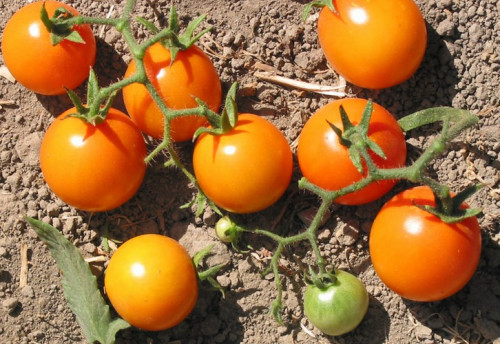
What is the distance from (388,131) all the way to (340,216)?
39 centimetres

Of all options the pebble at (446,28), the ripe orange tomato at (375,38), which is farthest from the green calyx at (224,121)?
the pebble at (446,28)

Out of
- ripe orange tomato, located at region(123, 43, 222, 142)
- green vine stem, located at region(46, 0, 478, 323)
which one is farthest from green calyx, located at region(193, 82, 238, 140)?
ripe orange tomato, located at region(123, 43, 222, 142)

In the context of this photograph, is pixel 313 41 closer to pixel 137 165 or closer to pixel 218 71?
pixel 218 71

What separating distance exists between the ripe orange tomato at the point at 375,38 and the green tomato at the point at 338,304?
24.0 inches

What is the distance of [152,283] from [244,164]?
0.43 m

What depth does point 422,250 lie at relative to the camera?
2.08 m

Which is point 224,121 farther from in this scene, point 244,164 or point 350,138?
point 350,138

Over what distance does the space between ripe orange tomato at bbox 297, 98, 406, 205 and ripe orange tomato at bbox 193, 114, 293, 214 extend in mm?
86

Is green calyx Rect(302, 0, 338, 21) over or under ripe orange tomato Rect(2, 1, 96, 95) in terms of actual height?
over

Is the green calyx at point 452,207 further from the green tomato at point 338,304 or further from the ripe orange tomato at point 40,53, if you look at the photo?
the ripe orange tomato at point 40,53

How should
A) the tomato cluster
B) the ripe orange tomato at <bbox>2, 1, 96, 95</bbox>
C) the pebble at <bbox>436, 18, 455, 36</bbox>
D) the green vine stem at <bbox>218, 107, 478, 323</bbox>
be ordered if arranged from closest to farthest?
1. the green vine stem at <bbox>218, 107, 478, 323</bbox>
2. the tomato cluster
3. the ripe orange tomato at <bbox>2, 1, 96, 95</bbox>
4. the pebble at <bbox>436, 18, 455, 36</bbox>

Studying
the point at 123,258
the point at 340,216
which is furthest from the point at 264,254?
the point at 123,258

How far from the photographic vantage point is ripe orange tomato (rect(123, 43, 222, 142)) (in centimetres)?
220

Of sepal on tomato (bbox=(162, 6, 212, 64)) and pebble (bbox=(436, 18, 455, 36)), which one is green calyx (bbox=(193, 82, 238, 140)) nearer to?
sepal on tomato (bbox=(162, 6, 212, 64))
